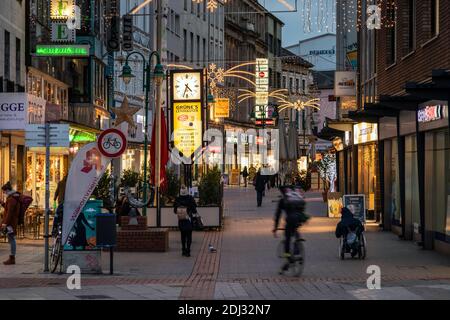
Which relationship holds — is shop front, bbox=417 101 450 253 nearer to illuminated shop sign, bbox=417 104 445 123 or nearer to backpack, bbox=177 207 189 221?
illuminated shop sign, bbox=417 104 445 123

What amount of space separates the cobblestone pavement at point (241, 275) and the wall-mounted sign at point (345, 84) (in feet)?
39.9

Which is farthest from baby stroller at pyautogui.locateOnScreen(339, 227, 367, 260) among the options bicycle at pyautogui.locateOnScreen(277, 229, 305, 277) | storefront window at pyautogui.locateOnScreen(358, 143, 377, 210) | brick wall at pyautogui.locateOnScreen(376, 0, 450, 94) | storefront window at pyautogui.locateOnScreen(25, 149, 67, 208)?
storefront window at pyautogui.locateOnScreen(25, 149, 67, 208)

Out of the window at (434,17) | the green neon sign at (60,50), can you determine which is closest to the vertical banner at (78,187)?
the window at (434,17)

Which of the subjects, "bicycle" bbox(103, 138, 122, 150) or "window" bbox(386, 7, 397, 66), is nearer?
"bicycle" bbox(103, 138, 122, 150)


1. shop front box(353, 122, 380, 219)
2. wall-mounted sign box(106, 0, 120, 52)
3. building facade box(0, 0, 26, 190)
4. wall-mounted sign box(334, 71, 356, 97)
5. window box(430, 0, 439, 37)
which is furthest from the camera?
wall-mounted sign box(106, 0, 120, 52)

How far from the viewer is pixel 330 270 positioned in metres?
19.3

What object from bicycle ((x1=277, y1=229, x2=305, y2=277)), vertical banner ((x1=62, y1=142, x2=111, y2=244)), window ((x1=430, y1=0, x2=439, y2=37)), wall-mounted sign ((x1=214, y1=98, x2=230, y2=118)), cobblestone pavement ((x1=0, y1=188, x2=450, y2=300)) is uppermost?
wall-mounted sign ((x1=214, y1=98, x2=230, y2=118))

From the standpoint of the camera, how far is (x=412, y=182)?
1062 inches

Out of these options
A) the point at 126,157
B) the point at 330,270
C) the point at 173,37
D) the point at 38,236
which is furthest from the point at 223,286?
the point at 173,37

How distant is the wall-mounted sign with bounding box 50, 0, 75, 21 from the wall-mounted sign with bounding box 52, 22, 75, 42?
2.25 feet

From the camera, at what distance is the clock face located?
32.5 m

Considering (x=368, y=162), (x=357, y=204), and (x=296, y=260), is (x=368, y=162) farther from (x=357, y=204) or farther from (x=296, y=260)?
(x=296, y=260)

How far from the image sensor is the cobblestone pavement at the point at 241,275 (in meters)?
15.4

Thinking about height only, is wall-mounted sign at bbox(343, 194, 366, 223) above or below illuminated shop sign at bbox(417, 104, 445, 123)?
below
